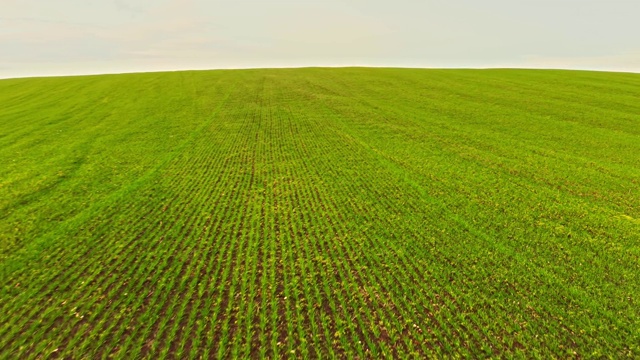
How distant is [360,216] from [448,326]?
610cm

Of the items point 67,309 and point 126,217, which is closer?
point 67,309

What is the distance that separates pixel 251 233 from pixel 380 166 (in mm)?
10121

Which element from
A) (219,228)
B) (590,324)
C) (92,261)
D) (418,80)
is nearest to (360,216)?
(219,228)

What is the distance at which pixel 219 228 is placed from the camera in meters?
12.3

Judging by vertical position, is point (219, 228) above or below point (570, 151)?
below

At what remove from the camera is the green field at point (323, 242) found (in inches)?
292

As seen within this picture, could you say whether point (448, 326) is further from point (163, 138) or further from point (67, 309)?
point (163, 138)

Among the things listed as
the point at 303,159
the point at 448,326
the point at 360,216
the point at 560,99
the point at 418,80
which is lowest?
the point at 448,326

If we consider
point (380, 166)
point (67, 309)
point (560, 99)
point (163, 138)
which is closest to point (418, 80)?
point (560, 99)

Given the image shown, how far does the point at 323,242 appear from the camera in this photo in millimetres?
11297

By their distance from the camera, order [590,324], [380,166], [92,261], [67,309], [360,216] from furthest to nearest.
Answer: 1. [380,166]
2. [360,216]
3. [92,261]
4. [67,309]
5. [590,324]

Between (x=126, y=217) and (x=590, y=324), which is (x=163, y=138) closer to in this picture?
(x=126, y=217)

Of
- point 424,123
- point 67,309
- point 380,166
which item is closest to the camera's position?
point 67,309

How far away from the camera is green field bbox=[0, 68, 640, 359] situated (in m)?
7.41
